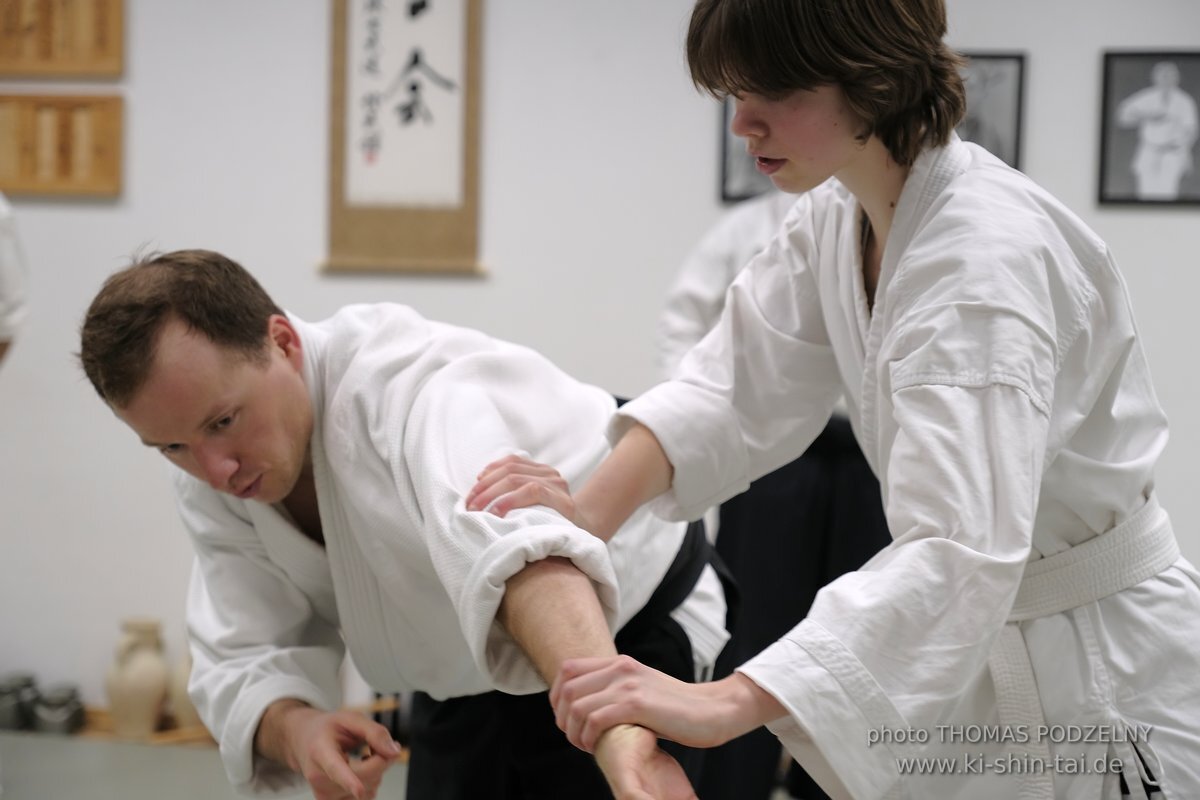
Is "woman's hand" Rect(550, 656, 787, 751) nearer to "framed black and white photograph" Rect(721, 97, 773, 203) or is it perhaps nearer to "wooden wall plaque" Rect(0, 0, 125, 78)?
"framed black and white photograph" Rect(721, 97, 773, 203)

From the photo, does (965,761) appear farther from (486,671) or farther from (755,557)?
(755,557)

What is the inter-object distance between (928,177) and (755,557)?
210 centimetres

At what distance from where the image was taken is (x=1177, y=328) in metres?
4.23

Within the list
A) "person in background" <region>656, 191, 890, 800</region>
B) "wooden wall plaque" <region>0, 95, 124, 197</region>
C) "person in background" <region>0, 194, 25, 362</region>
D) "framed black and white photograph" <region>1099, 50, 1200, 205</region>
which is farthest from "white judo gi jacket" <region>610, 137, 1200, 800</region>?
"wooden wall plaque" <region>0, 95, 124, 197</region>

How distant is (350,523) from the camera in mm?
1648

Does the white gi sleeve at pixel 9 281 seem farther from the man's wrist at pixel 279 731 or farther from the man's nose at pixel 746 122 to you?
the man's nose at pixel 746 122

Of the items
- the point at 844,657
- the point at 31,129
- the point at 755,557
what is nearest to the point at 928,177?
the point at 844,657

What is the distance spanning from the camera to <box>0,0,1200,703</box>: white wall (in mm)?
4242

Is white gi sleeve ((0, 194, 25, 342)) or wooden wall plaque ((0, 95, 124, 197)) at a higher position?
wooden wall plaque ((0, 95, 124, 197))

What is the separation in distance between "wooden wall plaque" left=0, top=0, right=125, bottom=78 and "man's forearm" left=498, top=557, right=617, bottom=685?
4.04 metres

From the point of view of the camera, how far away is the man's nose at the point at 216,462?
155cm

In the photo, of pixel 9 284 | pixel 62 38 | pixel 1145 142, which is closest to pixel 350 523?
pixel 9 284

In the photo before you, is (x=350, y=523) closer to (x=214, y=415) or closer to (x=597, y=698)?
(x=214, y=415)

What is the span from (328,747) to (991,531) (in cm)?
90
